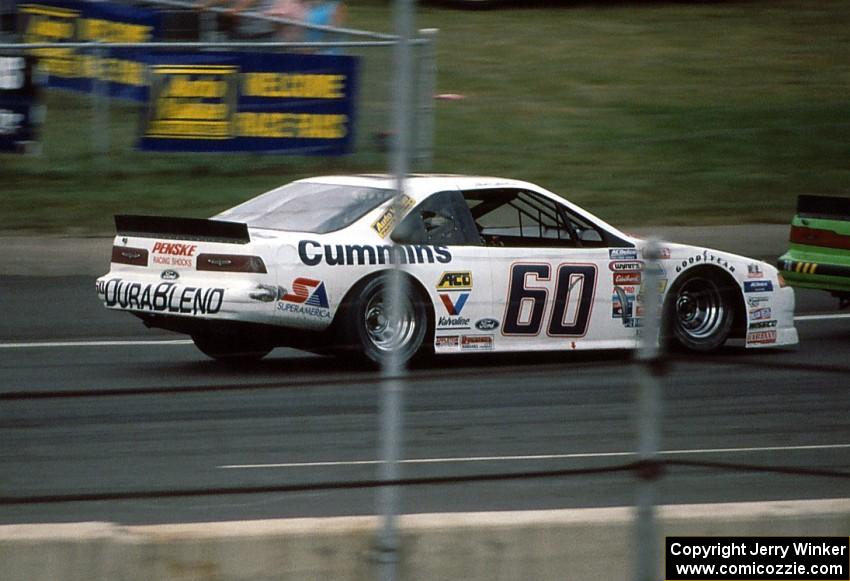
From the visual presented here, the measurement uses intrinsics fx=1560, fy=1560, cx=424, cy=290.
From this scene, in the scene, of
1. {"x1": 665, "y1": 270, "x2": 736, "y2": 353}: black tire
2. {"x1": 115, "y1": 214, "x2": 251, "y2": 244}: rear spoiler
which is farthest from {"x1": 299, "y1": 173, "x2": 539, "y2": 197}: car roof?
{"x1": 665, "y1": 270, "x2": 736, "y2": 353}: black tire

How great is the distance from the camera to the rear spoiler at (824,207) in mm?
12477

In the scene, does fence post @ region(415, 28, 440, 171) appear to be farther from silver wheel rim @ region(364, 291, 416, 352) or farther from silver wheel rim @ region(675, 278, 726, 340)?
silver wheel rim @ region(364, 291, 416, 352)

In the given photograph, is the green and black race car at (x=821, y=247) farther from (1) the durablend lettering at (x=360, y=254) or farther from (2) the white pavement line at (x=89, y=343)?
(2) the white pavement line at (x=89, y=343)

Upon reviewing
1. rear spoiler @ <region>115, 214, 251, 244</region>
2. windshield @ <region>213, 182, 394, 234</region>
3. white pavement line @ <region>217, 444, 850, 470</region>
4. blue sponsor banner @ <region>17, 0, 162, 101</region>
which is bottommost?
white pavement line @ <region>217, 444, 850, 470</region>

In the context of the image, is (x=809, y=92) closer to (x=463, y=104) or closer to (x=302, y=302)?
(x=463, y=104)

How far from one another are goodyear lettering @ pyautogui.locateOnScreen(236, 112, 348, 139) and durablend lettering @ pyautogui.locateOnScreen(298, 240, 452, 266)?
5.80m

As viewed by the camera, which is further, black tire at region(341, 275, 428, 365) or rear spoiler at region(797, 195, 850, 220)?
rear spoiler at region(797, 195, 850, 220)

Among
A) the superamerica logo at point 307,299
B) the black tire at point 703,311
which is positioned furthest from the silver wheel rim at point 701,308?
the superamerica logo at point 307,299

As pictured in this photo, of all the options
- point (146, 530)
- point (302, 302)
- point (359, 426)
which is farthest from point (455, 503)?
point (302, 302)

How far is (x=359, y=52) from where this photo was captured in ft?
53.5

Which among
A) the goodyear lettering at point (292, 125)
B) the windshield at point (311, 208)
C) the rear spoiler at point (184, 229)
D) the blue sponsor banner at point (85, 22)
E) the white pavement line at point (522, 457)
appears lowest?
the white pavement line at point (522, 457)

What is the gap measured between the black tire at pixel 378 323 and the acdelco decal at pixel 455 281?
0.68 ft

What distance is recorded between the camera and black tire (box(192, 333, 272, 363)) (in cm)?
1069

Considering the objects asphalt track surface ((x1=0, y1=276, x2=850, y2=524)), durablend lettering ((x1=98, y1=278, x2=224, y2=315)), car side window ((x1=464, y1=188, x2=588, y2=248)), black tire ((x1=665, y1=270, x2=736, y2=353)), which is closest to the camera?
asphalt track surface ((x1=0, y1=276, x2=850, y2=524))
